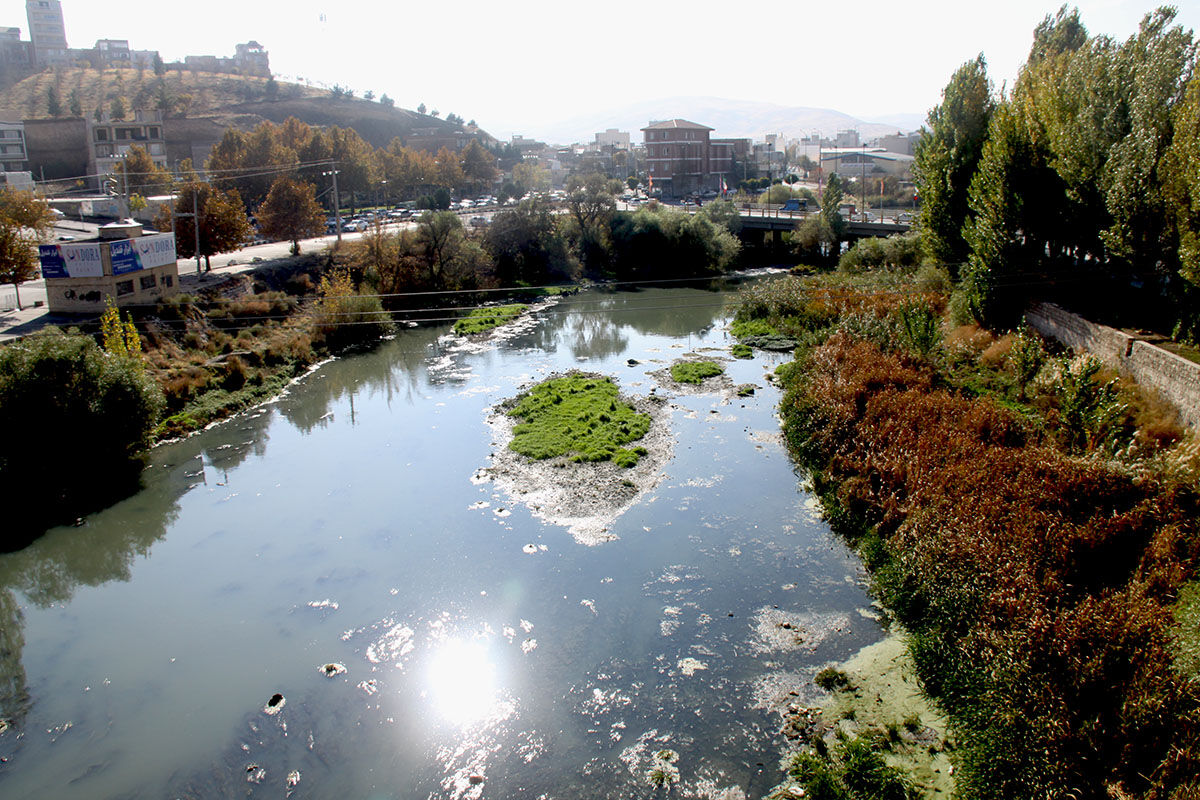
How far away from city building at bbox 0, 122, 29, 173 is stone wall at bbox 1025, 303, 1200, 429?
7739 centimetres

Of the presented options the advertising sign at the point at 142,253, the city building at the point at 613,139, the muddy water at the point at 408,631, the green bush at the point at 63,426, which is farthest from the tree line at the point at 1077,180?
the city building at the point at 613,139

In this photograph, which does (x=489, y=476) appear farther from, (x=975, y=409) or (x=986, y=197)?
(x=986, y=197)

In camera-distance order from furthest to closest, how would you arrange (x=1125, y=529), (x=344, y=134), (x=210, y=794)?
(x=344, y=134) < (x=1125, y=529) < (x=210, y=794)

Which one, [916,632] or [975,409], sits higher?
[975,409]

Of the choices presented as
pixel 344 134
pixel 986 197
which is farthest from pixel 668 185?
pixel 986 197

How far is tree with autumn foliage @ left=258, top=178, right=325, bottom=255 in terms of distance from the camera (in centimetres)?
4050

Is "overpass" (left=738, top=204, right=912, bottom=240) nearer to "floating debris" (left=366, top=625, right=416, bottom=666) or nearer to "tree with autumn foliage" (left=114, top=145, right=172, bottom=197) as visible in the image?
"floating debris" (left=366, top=625, right=416, bottom=666)

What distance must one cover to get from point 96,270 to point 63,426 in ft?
35.5

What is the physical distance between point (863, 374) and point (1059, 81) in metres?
11.7

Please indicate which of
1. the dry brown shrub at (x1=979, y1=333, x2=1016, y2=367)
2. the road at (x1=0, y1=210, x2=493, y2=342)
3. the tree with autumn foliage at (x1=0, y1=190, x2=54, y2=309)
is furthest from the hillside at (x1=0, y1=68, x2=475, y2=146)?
the dry brown shrub at (x1=979, y1=333, x2=1016, y2=367)

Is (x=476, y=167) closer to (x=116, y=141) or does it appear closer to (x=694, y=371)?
(x=116, y=141)

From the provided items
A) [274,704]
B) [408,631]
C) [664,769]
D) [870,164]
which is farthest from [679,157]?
[664,769]

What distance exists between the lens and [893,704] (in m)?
10.5

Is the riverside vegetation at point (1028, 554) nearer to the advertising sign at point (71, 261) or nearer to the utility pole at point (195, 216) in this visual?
the advertising sign at point (71, 261)
